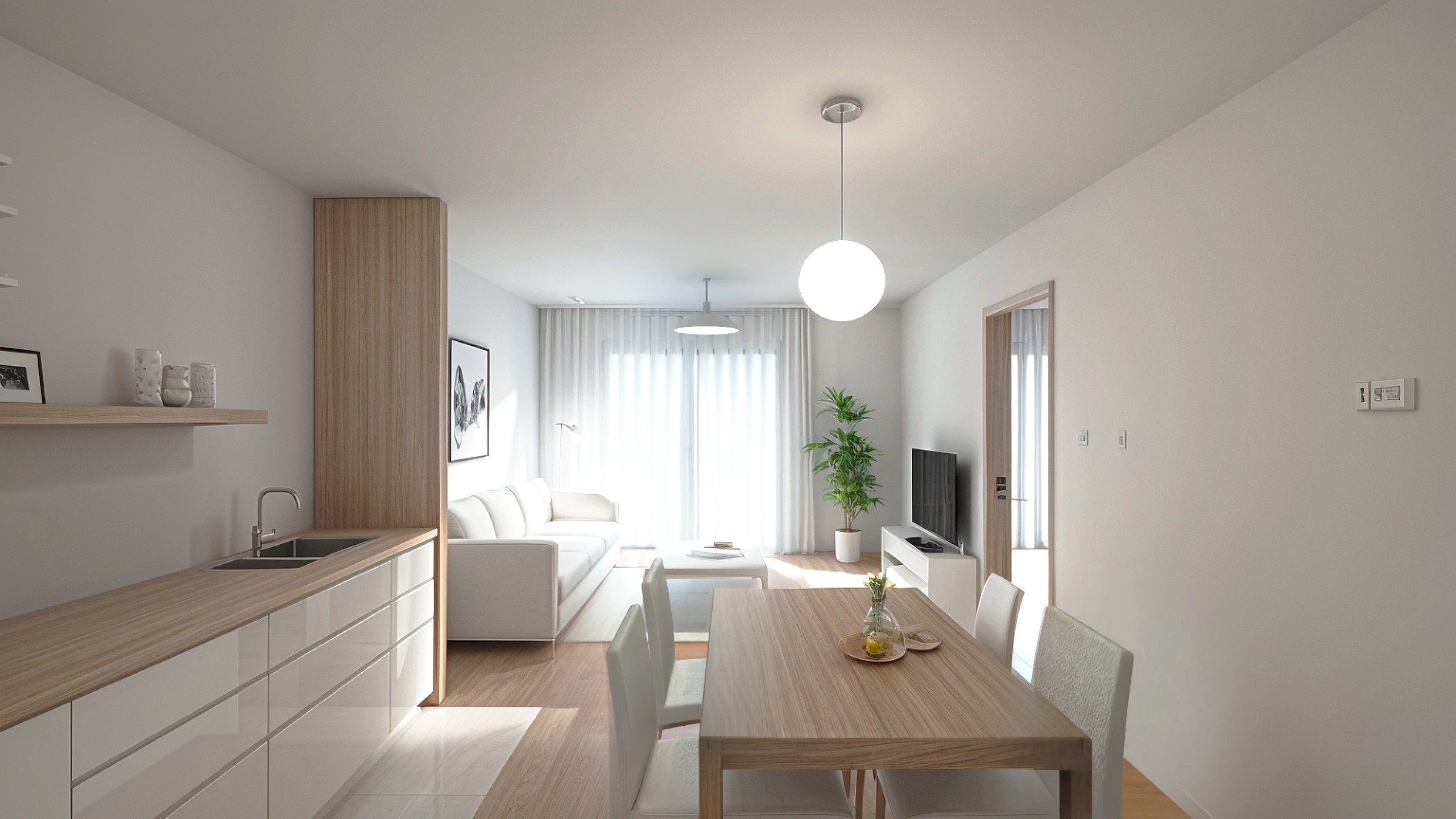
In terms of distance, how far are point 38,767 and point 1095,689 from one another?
2382mm

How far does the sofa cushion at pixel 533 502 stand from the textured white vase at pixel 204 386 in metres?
3.35

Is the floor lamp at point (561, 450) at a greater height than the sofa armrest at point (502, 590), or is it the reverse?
the floor lamp at point (561, 450)

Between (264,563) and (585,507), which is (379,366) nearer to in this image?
(264,563)

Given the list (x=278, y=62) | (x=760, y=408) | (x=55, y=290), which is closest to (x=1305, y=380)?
(x=278, y=62)

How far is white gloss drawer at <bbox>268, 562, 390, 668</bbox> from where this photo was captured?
7.29ft

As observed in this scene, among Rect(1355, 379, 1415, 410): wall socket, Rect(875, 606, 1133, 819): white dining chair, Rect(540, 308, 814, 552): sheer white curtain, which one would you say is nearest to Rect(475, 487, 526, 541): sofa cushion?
Rect(540, 308, 814, 552): sheer white curtain

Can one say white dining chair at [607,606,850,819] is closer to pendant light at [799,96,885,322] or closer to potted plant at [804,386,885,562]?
pendant light at [799,96,885,322]

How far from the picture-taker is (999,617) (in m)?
2.60

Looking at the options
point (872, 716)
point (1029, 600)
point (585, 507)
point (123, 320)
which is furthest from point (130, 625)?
point (1029, 600)

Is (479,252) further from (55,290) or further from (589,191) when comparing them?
(55,290)

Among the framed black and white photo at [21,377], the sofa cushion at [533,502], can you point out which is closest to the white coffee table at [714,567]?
the sofa cushion at [533,502]

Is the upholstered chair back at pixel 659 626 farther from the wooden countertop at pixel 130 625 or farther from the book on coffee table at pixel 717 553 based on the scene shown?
the book on coffee table at pixel 717 553

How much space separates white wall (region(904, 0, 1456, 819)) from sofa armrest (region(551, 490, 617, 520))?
4.40 m

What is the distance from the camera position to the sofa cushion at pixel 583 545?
5.43m
